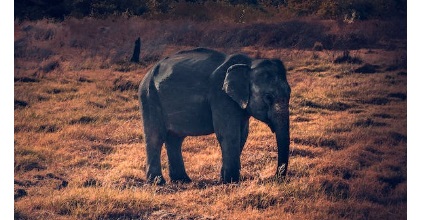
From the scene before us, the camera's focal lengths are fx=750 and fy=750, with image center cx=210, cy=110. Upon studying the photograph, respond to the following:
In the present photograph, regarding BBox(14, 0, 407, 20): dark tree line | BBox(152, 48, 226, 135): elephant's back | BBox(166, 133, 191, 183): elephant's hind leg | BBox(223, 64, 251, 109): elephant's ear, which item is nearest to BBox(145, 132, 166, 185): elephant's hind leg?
BBox(166, 133, 191, 183): elephant's hind leg

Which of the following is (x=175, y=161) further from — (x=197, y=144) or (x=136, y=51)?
(x=136, y=51)

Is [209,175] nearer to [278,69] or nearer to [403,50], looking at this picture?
[278,69]

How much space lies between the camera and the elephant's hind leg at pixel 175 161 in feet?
27.1

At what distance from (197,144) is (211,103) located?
1.15m

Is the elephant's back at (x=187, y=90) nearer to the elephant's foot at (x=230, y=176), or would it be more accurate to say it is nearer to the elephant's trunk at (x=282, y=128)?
the elephant's foot at (x=230, y=176)

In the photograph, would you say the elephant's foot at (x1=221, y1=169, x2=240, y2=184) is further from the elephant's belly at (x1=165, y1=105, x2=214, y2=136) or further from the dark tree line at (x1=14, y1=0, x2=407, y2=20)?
the dark tree line at (x1=14, y1=0, x2=407, y2=20)

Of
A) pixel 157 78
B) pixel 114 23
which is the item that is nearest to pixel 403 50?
pixel 157 78

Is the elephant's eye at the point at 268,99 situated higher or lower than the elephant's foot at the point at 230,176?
higher

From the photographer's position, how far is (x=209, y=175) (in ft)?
27.0

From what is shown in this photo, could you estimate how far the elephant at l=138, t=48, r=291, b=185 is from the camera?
759 centimetres

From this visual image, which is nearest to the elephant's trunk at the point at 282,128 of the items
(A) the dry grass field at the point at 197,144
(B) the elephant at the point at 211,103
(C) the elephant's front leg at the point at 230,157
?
(B) the elephant at the point at 211,103

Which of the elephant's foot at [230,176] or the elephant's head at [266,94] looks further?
the elephant's foot at [230,176]

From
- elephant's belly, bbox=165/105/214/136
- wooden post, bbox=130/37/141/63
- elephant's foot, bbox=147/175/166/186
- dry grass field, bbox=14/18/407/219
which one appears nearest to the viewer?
dry grass field, bbox=14/18/407/219

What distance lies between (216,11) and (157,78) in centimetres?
122
